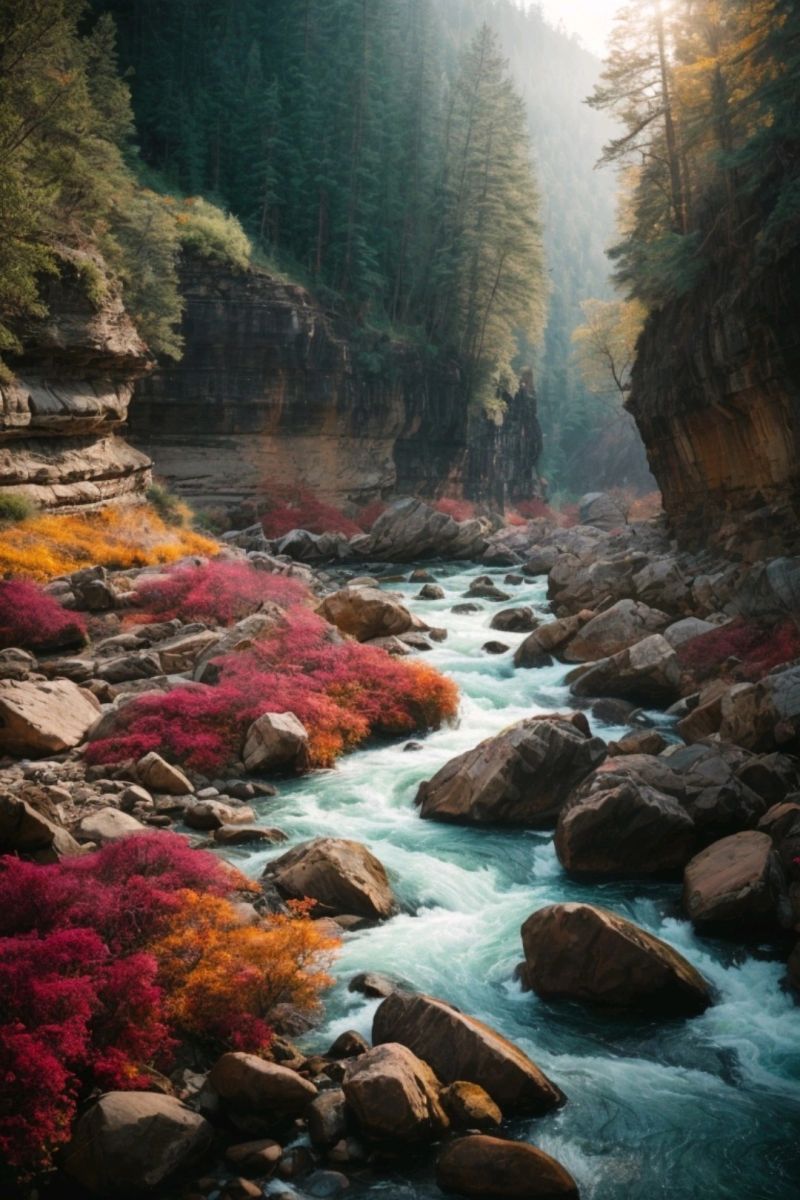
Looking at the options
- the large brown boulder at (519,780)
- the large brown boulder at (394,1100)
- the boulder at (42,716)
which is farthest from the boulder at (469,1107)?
the boulder at (42,716)

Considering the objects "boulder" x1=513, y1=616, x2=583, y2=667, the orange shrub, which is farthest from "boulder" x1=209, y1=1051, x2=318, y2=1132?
"boulder" x1=513, y1=616, x2=583, y2=667

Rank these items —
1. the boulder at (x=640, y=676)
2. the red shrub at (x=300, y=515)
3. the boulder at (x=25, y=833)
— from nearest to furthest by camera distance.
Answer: the boulder at (x=25, y=833), the boulder at (x=640, y=676), the red shrub at (x=300, y=515)

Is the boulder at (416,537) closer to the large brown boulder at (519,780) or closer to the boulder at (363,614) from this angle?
the boulder at (363,614)

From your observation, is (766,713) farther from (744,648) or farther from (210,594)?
(210,594)

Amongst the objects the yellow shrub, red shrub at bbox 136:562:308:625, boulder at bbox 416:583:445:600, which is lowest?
Answer: boulder at bbox 416:583:445:600

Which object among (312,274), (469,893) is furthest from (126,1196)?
(312,274)

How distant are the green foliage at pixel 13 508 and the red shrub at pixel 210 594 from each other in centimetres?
400

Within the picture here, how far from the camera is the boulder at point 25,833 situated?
930cm

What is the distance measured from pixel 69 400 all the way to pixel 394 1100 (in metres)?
23.8

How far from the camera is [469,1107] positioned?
6.98 m

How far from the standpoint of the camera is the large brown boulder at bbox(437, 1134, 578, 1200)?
6258mm

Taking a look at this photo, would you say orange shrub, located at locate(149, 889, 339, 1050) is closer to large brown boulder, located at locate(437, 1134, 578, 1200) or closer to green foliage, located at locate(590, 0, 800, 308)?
large brown boulder, located at locate(437, 1134, 578, 1200)

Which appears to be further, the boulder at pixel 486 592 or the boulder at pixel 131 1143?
the boulder at pixel 486 592

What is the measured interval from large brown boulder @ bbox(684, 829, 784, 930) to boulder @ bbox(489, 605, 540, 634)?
15639 mm
